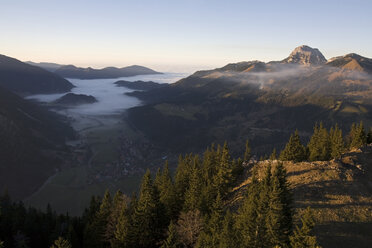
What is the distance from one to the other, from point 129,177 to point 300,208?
549 feet

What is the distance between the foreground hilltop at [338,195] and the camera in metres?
39.3

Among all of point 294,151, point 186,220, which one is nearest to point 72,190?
point 294,151

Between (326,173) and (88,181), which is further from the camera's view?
(88,181)

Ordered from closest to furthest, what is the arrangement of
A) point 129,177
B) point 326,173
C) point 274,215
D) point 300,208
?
point 274,215 → point 300,208 → point 326,173 → point 129,177

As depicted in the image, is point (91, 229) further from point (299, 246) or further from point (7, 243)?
point (299, 246)

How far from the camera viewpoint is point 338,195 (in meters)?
50.0

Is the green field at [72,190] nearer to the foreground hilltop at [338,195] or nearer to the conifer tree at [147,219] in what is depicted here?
the conifer tree at [147,219]

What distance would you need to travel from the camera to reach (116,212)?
176 feet

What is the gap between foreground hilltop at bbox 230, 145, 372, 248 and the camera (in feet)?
129

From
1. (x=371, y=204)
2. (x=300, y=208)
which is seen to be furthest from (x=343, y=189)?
(x=300, y=208)

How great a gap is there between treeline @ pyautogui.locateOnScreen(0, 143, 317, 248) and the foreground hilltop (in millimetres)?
5014

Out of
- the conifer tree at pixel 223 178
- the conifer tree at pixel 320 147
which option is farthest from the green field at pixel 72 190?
the conifer tree at pixel 320 147

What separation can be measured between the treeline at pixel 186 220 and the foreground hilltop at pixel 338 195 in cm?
501

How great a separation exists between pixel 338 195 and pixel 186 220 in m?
30.0
